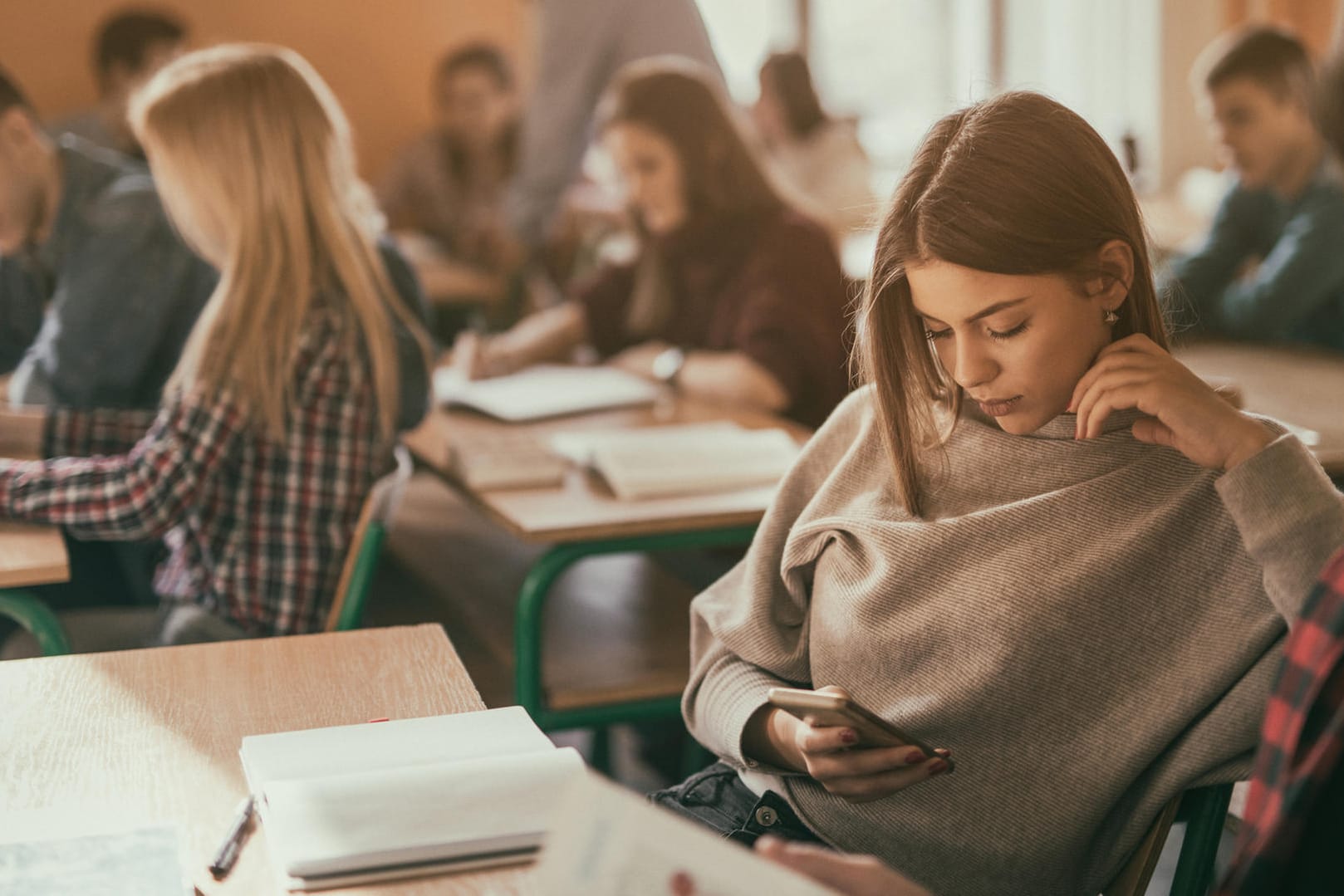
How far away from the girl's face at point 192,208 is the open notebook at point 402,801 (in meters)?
1.07

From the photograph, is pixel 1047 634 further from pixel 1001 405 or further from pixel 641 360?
pixel 641 360

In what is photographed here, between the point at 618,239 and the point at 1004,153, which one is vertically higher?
the point at 1004,153

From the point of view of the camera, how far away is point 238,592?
195 cm

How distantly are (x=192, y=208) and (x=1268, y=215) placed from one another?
95.1 inches

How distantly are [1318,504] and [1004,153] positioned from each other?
0.37 meters

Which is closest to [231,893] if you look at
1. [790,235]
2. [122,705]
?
[122,705]

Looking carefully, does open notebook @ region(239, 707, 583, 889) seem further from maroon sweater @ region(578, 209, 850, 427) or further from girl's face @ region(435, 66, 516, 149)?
girl's face @ region(435, 66, 516, 149)

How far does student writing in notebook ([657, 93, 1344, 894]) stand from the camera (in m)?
1.10

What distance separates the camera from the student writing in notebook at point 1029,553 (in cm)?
Result: 110

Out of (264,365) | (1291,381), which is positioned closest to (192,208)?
(264,365)

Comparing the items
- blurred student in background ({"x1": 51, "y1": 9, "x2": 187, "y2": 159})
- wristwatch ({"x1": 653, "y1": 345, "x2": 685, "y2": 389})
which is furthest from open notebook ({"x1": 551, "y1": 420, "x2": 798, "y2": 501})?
blurred student in background ({"x1": 51, "y1": 9, "x2": 187, "y2": 159})

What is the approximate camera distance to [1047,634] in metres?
1.17

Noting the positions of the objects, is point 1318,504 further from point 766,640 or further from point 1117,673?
point 766,640

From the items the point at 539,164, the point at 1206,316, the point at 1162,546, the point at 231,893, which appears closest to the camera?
the point at 231,893
